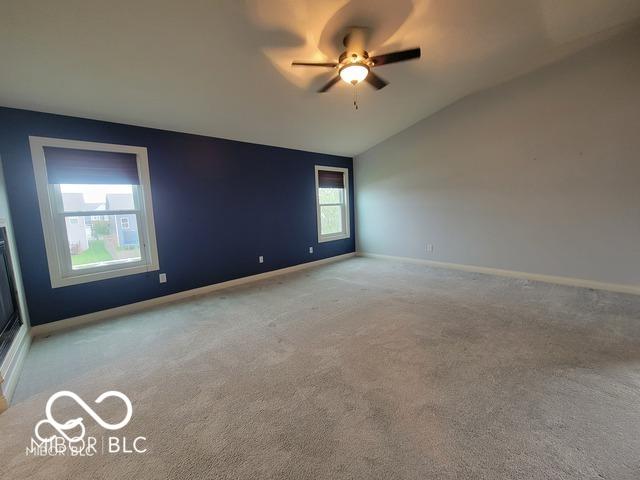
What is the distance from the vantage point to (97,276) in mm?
3129

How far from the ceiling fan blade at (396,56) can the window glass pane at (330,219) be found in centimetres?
345

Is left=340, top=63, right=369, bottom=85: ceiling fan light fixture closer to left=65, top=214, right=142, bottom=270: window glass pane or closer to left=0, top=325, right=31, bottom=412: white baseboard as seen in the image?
left=65, top=214, right=142, bottom=270: window glass pane

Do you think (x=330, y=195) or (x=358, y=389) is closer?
(x=358, y=389)

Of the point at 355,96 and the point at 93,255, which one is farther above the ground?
the point at 355,96

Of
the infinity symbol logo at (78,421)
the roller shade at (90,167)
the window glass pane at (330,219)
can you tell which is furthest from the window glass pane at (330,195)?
the infinity symbol logo at (78,421)

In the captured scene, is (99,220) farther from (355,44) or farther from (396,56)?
(396,56)

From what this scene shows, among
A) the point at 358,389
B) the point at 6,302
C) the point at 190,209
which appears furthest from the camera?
the point at 190,209

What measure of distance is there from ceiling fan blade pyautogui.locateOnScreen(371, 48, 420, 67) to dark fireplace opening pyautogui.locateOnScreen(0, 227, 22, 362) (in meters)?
3.52

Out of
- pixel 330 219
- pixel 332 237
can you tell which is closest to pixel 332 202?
pixel 330 219

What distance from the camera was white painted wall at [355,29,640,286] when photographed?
3289 millimetres

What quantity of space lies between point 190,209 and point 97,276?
133cm

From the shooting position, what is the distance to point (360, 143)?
5.42 meters

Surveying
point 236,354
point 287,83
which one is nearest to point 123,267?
point 236,354

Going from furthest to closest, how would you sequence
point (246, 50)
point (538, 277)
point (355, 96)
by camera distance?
1. point (538, 277)
2. point (355, 96)
3. point (246, 50)
